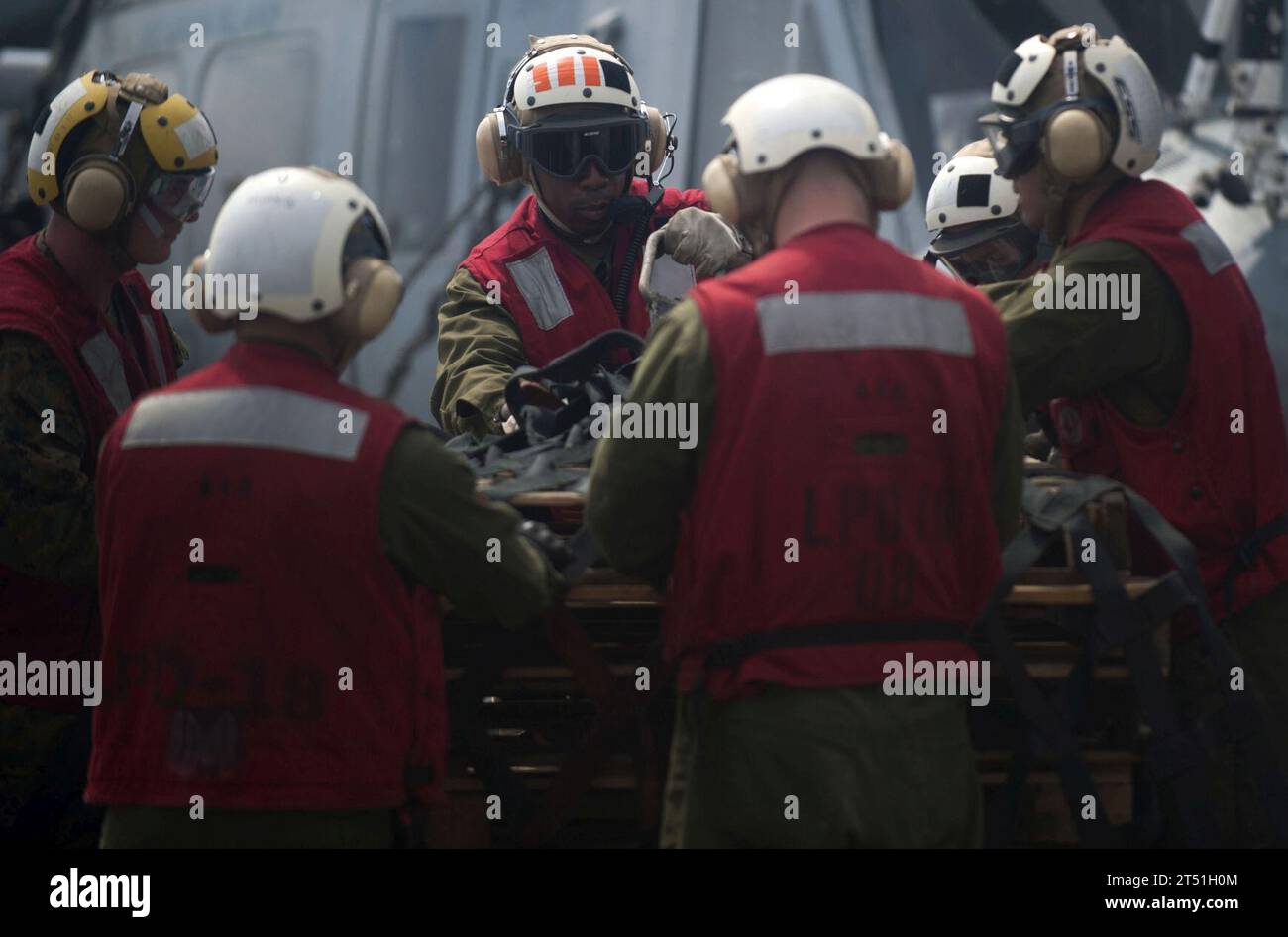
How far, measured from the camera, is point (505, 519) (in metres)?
3.38

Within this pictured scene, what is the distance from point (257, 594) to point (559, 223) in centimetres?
246

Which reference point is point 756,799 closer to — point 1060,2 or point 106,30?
point 1060,2

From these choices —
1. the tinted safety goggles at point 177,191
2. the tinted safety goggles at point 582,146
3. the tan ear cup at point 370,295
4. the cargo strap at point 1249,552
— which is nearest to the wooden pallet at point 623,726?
the cargo strap at point 1249,552

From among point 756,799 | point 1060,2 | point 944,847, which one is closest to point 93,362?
point 756,799

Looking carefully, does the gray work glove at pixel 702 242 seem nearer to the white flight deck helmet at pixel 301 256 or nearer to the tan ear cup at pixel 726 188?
the tan ear cup at pixel 726 188

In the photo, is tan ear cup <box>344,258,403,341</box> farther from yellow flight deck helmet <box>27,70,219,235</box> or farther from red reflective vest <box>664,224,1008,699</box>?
yellow flight deck helmet <box>27,70,219,235</box>

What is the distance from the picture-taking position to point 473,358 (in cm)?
513

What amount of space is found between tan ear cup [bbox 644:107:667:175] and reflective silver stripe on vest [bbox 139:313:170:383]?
1557mm

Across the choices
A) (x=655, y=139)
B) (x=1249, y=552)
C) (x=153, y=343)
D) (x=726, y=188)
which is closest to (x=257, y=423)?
(x=726, y=188)

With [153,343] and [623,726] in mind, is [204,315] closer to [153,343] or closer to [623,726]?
[623,726]

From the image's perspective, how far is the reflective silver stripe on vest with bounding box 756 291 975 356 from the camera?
3277 millimetres

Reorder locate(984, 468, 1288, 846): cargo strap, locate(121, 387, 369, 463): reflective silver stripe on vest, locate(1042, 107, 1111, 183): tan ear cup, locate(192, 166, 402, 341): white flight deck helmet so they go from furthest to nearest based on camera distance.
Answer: locate(1042, 107, 1111, 183): tan ear cup
locate(984, 468, 1288, 846): cargo strap
locate(192, 166, 402, 341): white flight deck helmet
locate(121, 387, 369, 463): reflective silver stripe on vest

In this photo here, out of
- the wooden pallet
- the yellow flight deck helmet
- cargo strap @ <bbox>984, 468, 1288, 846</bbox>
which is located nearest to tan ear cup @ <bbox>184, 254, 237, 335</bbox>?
the wooden pallet

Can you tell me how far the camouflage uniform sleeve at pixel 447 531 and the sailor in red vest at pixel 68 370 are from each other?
112 cm
